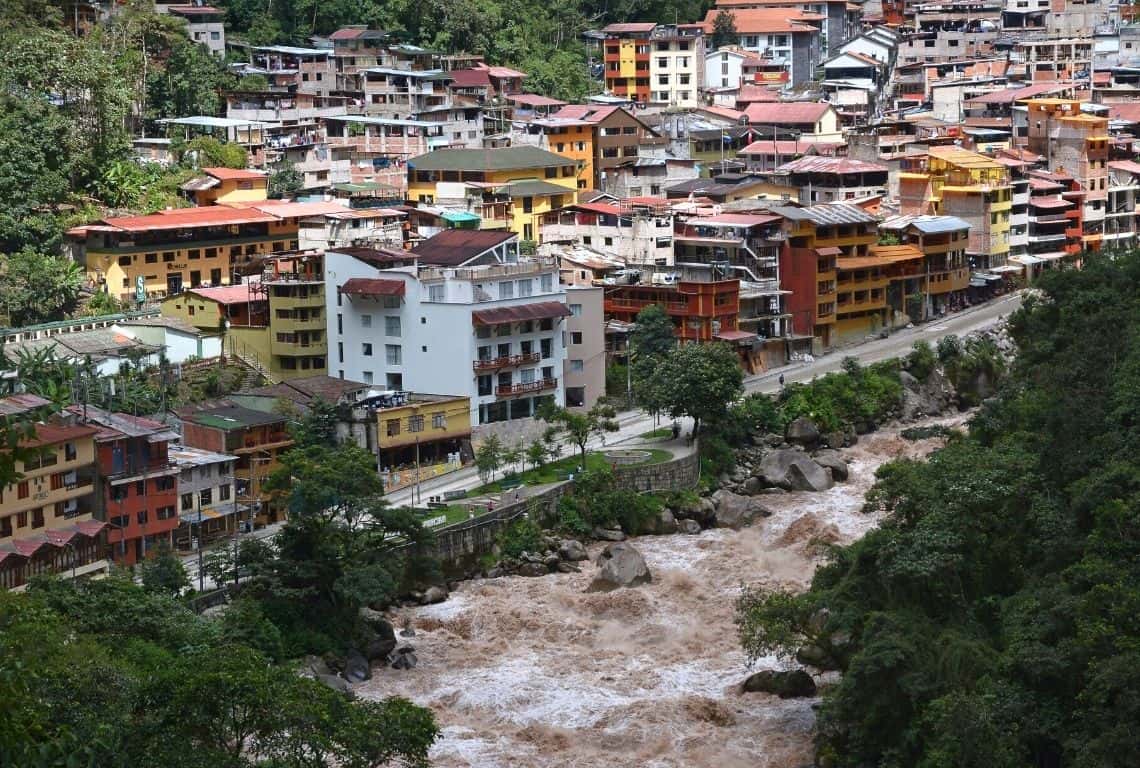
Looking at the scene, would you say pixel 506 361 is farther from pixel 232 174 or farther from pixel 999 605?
pixel 999 605

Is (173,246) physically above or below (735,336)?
above

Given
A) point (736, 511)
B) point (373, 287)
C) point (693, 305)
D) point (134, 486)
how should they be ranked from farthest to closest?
point (693, 305)
point (373, 287)
point (736, 511)
point (134, 486)

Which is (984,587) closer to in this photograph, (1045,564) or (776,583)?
(1045,564)

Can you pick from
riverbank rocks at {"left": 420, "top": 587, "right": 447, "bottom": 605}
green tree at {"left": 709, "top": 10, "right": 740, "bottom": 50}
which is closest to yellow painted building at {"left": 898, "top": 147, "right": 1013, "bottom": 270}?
green tree at {"left": 709, "top": 10, "right": 740, "bottom": 50}

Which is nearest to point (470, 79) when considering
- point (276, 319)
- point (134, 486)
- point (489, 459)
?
point (276, 319)

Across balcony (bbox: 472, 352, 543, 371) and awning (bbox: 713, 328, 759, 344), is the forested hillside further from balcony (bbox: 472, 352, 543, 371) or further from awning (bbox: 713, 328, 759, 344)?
awning (bbox: 713, 328, 759, 344)

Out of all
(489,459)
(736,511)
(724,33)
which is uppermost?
(724,33)

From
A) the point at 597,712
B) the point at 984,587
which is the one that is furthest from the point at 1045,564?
the point at 597,712

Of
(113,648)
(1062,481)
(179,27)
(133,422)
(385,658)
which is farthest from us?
(179,27)
